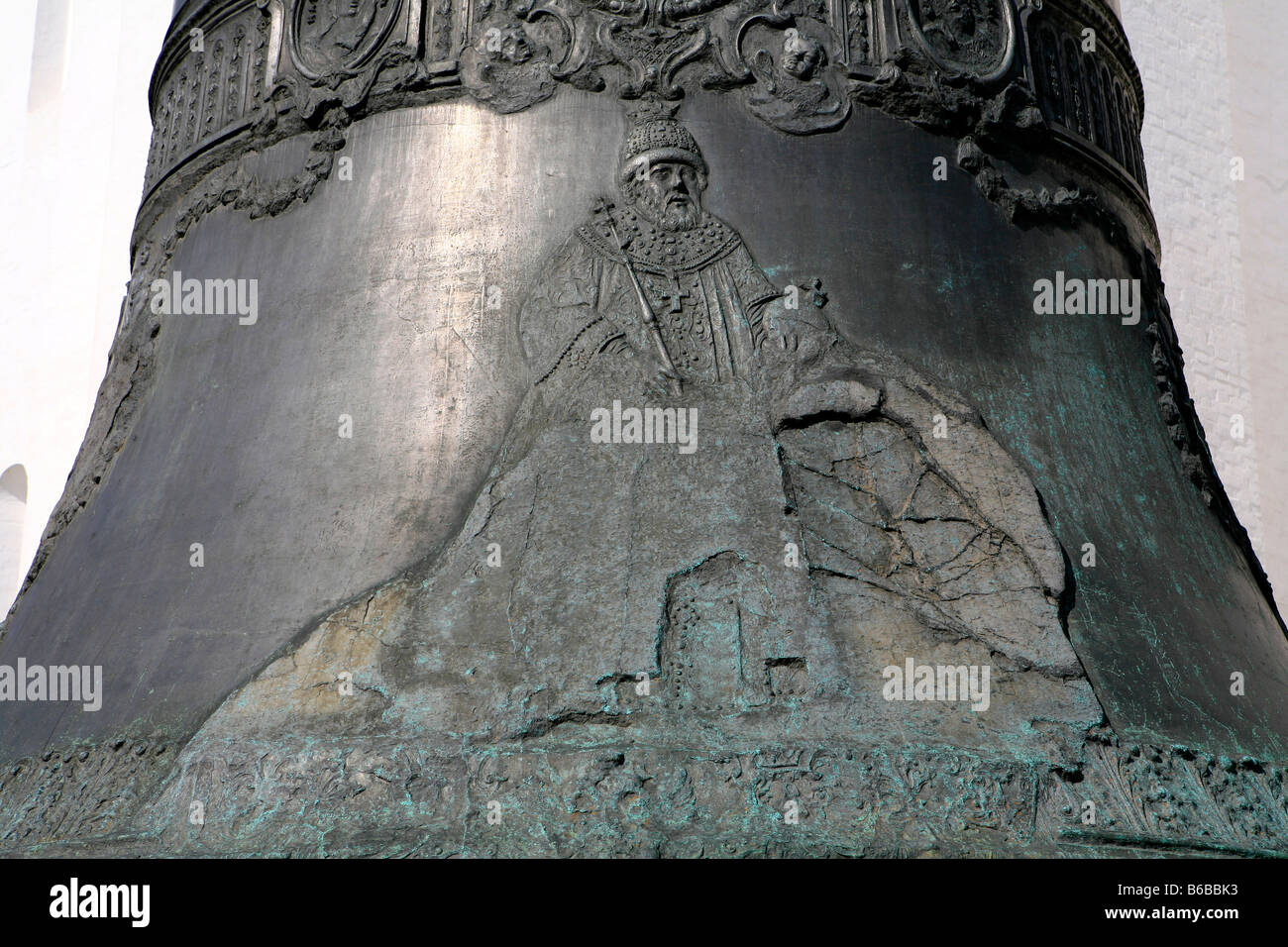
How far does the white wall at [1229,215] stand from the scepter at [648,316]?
7773 millimetres

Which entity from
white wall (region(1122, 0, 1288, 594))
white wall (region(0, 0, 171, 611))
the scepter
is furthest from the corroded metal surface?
white wall (region(1122, 0, 1288, 594))

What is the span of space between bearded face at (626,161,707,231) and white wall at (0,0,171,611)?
708 cm

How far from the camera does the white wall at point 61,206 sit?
10.8 metres

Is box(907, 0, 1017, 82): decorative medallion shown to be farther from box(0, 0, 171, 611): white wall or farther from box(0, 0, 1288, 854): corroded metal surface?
box(0, 0, 171, 611): white wall

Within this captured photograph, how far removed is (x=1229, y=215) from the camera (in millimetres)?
12016

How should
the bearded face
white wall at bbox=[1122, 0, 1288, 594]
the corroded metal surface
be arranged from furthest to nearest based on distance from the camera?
white wall at bbox=[1122, 0, 1288, 594], the bearded face, the corroded metal surface

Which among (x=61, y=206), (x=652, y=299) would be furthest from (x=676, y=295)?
(x=61, y=206)

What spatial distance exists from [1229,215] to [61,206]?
882cm

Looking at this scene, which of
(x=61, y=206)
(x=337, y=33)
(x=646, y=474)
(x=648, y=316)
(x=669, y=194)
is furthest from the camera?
(x=61, y=206)

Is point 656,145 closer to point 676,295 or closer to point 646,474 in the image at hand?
point 676,295

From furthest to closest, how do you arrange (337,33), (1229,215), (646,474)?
(1229,215)
(337,33)
(646,474)

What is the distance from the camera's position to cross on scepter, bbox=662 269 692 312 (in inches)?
170

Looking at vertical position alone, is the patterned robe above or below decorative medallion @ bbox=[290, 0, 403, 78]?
below
